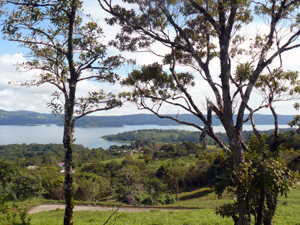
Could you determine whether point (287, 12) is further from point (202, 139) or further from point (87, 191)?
point (87, 191)

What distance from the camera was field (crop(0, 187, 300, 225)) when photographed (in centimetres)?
719

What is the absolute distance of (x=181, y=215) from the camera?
9.21 meters

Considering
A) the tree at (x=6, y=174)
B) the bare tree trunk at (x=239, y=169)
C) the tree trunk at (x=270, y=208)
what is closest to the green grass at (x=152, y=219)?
the tree trunk at (x=270, y=208)

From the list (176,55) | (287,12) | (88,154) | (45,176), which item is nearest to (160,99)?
(176,55)

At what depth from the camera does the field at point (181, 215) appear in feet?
23.6

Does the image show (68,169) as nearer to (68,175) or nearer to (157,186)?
(68,175)

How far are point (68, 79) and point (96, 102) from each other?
40.3 inches

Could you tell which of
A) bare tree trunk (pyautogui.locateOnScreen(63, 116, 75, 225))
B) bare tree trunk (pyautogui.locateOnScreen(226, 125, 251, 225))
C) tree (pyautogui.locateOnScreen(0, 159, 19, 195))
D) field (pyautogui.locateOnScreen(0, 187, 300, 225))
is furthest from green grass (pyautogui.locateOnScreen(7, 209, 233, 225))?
tree (pyautogui.locateOnScreen(0, 159, 19, 195))

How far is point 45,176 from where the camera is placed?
991 inches

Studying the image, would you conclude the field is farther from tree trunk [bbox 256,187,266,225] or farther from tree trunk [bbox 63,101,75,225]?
tree trunk [bbox 63,101,75,225]

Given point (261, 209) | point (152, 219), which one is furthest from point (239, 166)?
point (152, 219)

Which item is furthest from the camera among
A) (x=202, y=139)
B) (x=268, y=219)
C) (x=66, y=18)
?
(x=66, y=18)

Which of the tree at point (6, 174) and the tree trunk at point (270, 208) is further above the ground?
the tree trunk at point (270, 208)

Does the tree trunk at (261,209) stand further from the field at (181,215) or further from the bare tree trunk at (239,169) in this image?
the field at (181,215)
